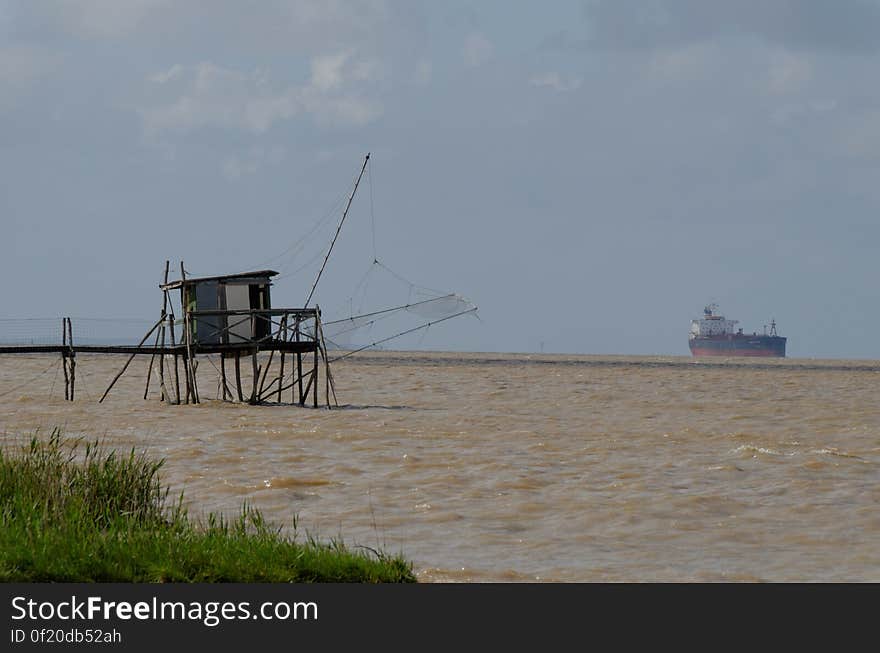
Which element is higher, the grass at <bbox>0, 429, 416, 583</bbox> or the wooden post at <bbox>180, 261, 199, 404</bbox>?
the wooden post at <bbox>180, 261, 199, 404</bbox>

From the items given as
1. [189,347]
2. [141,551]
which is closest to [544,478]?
[141,551]

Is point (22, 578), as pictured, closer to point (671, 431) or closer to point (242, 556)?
point (242, 556)

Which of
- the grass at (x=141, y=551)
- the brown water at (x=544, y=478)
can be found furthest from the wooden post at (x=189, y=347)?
the grass at (x=141, y=551)

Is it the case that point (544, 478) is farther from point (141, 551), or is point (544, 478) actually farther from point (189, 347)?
point (189, 347)

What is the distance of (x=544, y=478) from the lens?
18.6 meters

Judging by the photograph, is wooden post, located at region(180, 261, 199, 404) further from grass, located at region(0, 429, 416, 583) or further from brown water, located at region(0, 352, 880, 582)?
grass, located at region(0, 429, 416, 583)

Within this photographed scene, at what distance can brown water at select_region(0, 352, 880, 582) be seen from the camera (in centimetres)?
1286

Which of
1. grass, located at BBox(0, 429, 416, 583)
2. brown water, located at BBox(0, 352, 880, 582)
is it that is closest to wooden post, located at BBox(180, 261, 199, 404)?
brown water, located at BBox(0, 352, 880, 582)

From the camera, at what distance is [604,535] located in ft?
46.0

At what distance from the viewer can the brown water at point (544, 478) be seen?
42.2 feet

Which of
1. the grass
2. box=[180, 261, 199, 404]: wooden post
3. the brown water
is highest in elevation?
box=[180, 261, 199, 404]: wooden post

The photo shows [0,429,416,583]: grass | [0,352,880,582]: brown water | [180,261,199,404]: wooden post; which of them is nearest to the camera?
[0,429,416,583]: grass

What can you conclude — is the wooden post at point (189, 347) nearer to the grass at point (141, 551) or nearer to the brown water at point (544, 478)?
the brown water at point (544, 478)

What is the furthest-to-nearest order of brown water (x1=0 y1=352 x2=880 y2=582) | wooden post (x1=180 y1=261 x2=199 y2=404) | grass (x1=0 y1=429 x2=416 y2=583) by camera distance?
wooden post (x1=180 y1=261 x2=199 y2=404) → brown water (x1=0 y1=352 x2=880 y2=582) → grass (x1=0 y1=429 x2=416 y2=583)
